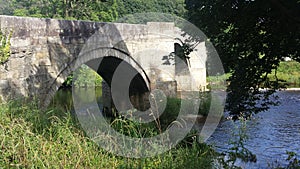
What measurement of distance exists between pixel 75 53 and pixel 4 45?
227 centimetres

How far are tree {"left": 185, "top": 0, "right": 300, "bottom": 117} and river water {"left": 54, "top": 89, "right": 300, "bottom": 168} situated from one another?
0.49 metres

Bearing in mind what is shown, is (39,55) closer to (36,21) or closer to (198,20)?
(36,21)

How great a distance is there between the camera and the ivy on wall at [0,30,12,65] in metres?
6.58

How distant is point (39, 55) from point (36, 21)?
71 centimetres

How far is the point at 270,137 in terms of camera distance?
884 centimetres

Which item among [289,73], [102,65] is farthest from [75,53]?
[289,73]

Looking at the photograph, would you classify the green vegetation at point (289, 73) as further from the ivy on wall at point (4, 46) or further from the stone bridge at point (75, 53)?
the ivy on wall at point (4, 46)

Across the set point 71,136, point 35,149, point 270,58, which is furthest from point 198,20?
point 35,149

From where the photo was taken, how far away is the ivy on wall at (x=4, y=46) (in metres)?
6.58

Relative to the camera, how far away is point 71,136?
4484 mm

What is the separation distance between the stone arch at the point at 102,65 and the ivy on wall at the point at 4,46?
1.34 metres

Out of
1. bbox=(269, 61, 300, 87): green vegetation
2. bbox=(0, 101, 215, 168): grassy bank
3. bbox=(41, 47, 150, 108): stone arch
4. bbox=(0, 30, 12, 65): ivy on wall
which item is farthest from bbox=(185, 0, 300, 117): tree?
bbox=(269, 61, 300, 87): green vegetation

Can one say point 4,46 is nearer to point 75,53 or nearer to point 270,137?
point 75,53

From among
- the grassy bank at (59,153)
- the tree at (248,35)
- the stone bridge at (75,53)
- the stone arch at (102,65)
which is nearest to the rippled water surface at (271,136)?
the tree at (248,35)
